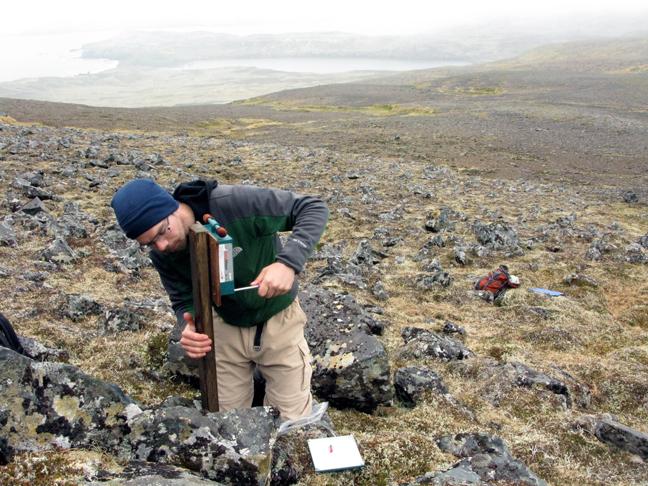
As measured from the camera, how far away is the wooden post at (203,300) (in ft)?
15.9

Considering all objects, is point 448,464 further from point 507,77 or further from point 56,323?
point 507,77

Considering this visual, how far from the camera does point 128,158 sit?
97.7 feet

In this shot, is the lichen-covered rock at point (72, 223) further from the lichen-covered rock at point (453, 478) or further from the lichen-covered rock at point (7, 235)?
the lichen-covered rock at point (453, 478)

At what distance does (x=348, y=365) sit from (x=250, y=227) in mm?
3281

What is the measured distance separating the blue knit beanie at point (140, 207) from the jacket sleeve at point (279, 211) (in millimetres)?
781

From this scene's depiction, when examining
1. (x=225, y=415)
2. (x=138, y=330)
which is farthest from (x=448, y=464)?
(x=138, y=330)

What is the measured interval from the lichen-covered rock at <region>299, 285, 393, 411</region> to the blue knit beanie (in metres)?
4.03

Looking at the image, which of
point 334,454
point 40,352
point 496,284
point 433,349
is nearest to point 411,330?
point 433,349

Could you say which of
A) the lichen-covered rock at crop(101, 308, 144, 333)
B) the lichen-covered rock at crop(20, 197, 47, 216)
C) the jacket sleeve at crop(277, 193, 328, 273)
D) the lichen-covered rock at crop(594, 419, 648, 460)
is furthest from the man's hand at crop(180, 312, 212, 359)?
the lichen-covered rock at crop(20, 197, 47, 216)

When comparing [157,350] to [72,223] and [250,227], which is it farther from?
[72,223]

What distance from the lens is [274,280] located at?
16.1 ft

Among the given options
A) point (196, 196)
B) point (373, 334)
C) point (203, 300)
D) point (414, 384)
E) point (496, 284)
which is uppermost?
point (196, 196)

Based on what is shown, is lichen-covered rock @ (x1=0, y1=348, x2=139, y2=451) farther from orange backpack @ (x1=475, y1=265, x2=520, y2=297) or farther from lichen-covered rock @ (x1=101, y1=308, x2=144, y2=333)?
orange backpack @ (x1=475, y1=265, x2=520, y2=297)

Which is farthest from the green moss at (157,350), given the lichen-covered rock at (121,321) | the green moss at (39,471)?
the green moss at (39,471)
